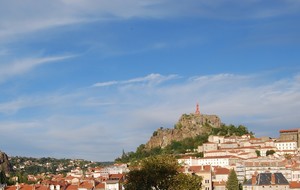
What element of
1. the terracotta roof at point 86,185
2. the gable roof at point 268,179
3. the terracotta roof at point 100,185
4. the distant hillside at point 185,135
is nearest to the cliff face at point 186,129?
the distant hillside at point 185,135

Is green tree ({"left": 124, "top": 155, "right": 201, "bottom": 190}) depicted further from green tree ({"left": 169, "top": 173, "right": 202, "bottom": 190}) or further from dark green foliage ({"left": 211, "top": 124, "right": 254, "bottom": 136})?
dark green foliage ({"left": 211, "top": 124, "right": 254, "bottom": 136})

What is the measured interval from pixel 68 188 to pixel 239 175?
114 feet

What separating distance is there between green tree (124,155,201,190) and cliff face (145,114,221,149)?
112 metres

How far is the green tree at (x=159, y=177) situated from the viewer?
4669 centimetres

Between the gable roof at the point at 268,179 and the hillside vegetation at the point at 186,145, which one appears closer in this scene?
the gable roof at the point at 268,179

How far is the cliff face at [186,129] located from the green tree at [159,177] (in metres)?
112

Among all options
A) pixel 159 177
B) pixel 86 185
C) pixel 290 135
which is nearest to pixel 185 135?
pixel 290 135

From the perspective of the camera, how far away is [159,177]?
155 feet

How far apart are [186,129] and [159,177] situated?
116 metres

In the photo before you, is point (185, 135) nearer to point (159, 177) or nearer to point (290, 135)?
point (290, 135)

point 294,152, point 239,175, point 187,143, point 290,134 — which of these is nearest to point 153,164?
point 239,175

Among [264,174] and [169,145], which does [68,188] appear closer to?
[264,174]

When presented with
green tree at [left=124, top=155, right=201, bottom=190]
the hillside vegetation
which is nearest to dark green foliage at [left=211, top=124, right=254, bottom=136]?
the hillside vegetation

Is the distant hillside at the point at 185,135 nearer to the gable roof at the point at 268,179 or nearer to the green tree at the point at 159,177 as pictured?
the gable roof at the point at 268,179
